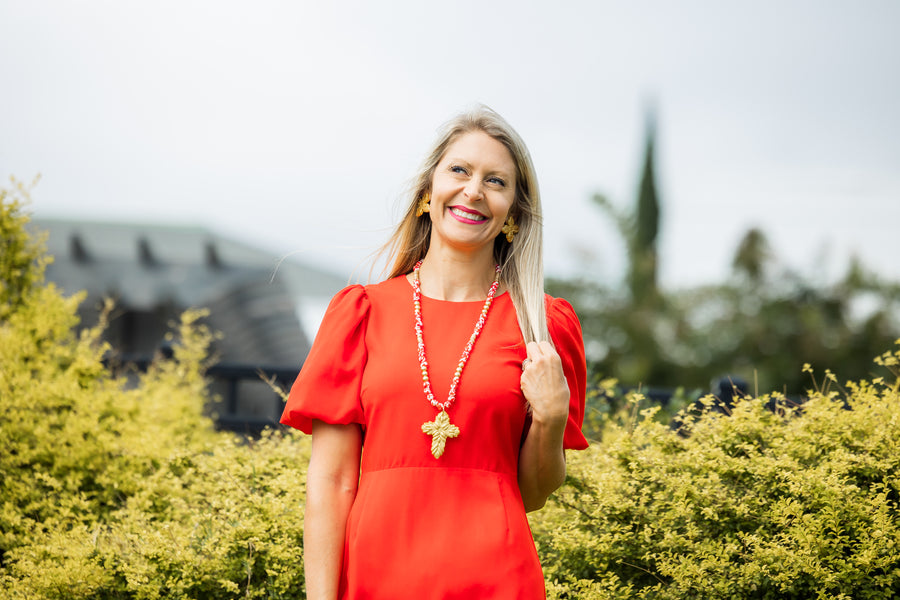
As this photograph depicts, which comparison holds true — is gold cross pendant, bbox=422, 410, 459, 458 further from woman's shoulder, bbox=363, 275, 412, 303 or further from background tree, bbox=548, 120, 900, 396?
background tree, bbox=548, 120, 900, 396

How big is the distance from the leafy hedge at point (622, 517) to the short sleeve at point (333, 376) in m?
1.32

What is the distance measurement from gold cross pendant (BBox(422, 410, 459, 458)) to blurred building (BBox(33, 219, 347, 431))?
852cm

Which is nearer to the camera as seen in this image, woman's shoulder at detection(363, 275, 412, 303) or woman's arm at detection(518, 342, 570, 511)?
woman's arm at detection(518, 342, 570, 511)

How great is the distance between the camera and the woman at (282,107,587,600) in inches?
71.5

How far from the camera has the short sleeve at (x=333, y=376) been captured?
189 cm

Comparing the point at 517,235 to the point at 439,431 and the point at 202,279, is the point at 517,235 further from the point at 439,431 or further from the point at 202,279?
the point at 202,279

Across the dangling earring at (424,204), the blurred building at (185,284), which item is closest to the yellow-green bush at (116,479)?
the dangling earring at (424,204)

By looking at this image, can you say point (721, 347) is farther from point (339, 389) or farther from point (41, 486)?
point (339, 389)

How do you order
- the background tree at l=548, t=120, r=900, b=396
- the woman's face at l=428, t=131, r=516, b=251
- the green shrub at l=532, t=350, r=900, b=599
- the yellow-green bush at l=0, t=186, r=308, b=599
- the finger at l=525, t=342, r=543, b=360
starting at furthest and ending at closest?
the background tree at l=548, t=120, r=900, b=396 < the yellow-green bush at l=0, t=186, r=308, b=599 < the green shrub at l=532, t=350, r=900, b=599 < the woman's face at l=428, t=131, r=516, b=251 < the finger at l=525, t=342, r=543, b=360

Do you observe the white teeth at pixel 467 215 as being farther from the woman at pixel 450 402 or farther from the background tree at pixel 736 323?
the background tree at pixel 736 323

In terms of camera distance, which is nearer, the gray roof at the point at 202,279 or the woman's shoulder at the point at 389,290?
the woman's shoulder at the point at 389,290

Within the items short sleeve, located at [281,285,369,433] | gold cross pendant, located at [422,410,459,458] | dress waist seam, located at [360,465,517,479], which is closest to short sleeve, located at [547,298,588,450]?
dress waist seam, located at [360,465,517,479]

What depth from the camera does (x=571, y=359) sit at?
2.13m

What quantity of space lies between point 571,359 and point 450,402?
400 mm
